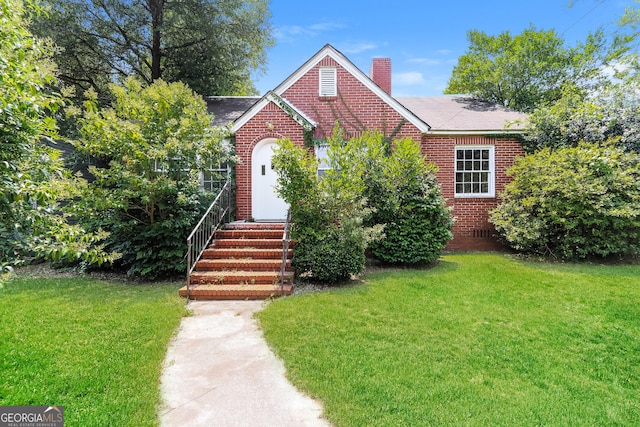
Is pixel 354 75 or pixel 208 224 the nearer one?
pixel 208 224

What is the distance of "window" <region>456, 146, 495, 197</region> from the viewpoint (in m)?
10.6

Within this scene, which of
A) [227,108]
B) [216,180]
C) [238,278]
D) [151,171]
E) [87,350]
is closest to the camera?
[87,350]

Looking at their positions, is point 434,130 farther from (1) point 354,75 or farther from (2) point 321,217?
(2) point 321,217

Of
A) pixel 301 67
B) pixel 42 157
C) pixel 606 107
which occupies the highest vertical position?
pixel 301 67

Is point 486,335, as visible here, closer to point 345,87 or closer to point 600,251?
point 600,251

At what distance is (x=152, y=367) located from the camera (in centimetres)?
349

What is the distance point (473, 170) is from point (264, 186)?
6.70 meters

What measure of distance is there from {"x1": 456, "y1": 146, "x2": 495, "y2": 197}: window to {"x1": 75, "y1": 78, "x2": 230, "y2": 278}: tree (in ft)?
24.4

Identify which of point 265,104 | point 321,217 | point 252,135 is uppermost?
point 265,104

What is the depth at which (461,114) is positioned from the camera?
11.8 m

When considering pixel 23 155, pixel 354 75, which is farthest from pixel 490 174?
pixel 23 155

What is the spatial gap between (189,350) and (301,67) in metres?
9.03

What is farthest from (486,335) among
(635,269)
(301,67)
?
(301,67)

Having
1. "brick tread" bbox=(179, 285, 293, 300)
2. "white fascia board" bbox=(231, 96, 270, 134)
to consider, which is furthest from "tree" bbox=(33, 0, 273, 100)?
"brick tread" bbox=(179, 285, 293, 300)
